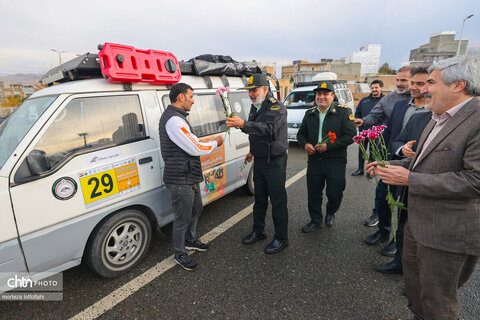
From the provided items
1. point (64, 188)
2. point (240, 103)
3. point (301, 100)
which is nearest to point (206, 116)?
point (240, 103)

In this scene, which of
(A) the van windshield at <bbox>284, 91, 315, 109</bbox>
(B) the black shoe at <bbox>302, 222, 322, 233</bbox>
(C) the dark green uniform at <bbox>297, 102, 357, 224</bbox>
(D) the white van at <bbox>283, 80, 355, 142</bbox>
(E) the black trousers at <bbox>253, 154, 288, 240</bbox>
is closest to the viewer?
(E) the black trousers at <bbox>253, 154, 288, 240</bbox>

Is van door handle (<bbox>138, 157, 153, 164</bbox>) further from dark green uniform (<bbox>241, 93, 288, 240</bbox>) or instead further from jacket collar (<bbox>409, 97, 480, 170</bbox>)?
jacket collar (<bbox>409, 97, 480, 170</bbox>)

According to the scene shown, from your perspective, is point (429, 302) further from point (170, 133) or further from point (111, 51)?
point (111, 51)

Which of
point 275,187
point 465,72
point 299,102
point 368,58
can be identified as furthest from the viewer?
point 368,58

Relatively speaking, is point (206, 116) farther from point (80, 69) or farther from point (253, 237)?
→ point (253, 237)

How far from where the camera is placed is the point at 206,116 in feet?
11.0

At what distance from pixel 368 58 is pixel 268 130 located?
92.4 metres

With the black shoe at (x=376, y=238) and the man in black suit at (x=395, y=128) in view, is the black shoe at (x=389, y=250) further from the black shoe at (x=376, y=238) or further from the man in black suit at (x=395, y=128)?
the black shoe at (x=376, y=238)

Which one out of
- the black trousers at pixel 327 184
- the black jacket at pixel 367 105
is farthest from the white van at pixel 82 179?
the black jacket at pixel 367 105

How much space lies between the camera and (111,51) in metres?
2.25

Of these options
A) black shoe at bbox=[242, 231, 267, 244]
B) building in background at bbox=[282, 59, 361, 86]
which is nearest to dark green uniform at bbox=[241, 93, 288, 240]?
black shoe at bbox=[242, 231, 267, 244]

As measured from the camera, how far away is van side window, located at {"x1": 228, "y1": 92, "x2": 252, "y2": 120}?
3.82 meters

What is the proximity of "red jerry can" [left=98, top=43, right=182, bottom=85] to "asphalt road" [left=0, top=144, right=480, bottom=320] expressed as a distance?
2055 mm

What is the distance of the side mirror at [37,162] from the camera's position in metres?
1.78
